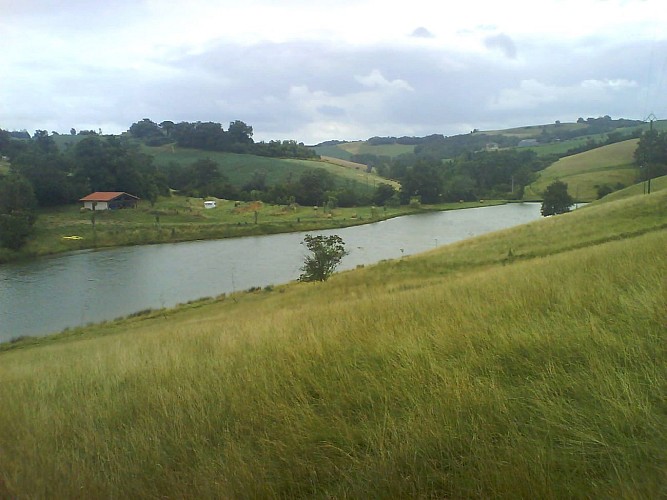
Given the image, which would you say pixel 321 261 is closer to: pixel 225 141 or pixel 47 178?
pixel 47 178

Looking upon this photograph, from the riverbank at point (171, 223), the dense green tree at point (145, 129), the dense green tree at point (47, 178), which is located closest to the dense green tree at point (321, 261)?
the riverbank at point (171, 223)

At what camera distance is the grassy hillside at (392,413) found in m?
2.95

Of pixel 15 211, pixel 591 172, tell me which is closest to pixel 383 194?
pixel 591 172

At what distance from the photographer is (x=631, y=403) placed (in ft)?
10.3

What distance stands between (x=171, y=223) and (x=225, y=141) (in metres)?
79.5

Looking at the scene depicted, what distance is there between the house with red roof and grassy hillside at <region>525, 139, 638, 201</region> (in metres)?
78.4

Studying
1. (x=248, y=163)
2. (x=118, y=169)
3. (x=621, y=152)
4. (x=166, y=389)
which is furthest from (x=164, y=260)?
(x=621, y=152)

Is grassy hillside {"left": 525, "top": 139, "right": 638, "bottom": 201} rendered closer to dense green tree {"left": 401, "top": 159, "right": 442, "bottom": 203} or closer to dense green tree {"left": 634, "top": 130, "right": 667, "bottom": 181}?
dense green tree {"left": 634, "top": 130, "right": 667, "bottom": 181}

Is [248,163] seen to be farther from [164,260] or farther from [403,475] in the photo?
[403,475]

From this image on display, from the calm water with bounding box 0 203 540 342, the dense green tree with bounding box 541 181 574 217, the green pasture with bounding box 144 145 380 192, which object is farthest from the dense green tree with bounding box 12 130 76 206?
the dense green tree with bounding box 541 181 574 217

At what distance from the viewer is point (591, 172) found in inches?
4277

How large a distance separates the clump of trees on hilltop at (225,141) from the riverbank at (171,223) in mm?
54211

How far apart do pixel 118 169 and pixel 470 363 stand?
95.5 m

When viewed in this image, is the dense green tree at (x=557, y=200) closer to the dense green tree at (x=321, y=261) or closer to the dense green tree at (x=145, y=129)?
the dense green tree at (x=321, y=261)
